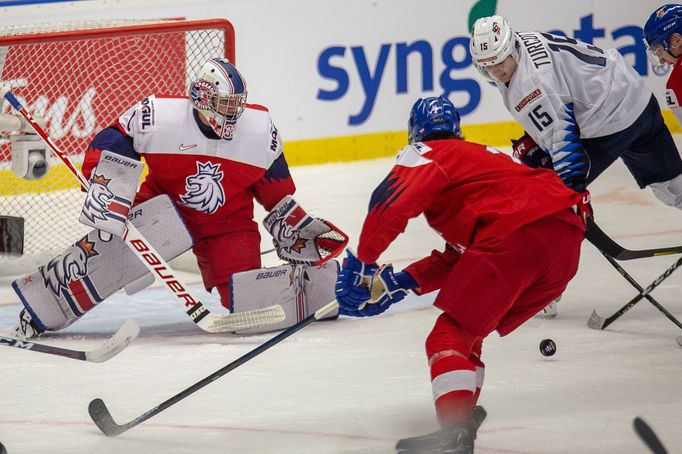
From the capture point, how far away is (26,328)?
405cm

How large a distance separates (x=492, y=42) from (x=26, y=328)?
1.80m

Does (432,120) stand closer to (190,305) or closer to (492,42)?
(492,42)

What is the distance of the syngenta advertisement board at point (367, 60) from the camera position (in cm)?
664

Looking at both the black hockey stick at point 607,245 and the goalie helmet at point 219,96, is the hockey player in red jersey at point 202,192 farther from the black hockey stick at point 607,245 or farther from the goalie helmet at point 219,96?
the black hockey stick at point 607,245

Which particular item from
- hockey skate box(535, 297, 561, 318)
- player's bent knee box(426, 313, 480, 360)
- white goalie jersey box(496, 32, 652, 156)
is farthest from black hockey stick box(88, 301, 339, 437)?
hockey skate box(535, 297, 561, 318)

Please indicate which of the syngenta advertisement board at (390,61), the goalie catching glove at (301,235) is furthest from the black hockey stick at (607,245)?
the syngenta advertisement board at (390,61)

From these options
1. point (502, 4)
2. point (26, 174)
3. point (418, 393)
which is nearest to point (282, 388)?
point (418, 393)

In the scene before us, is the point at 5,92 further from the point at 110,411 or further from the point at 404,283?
the point at 404,283

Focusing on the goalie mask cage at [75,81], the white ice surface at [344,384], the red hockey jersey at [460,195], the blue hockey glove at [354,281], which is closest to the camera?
the red hockey jersey at [460,195]

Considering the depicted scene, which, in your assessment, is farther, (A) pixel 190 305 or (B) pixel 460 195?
(A) pixel 190 305

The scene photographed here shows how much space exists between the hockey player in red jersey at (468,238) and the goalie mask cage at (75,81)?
243cm

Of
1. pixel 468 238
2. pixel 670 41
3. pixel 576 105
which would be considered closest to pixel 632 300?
pixel 576 105

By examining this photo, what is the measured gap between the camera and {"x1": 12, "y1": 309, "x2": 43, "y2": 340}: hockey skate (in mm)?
4047

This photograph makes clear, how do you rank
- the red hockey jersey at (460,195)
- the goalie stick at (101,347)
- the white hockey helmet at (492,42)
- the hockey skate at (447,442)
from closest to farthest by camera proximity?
1. the hockey skate at (447,442)
2. the red hockey jersey at (460,195)
3. the goalie stick at (101,347)
4. the white hockey helmet at (492,42)
